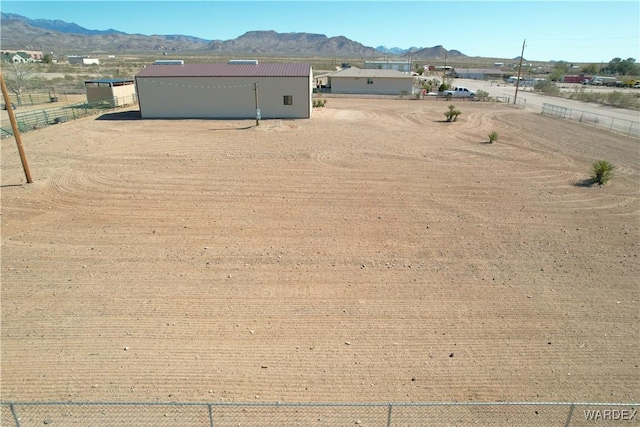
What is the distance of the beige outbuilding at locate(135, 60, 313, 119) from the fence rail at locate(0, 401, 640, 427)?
107 ft

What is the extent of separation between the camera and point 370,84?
214 feet

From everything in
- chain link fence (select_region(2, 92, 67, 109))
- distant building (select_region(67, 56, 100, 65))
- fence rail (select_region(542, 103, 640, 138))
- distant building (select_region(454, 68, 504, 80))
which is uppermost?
distant building (select_region(67, 56, 100, 65))

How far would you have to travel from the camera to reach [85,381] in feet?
26.9

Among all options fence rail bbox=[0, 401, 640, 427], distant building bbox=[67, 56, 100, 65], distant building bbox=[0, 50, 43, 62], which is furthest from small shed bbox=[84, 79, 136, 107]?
distant building bbox=[67, 56, 100, 65]

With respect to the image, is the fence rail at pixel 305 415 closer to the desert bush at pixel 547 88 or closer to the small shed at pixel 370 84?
the small shed at pixel 370 84

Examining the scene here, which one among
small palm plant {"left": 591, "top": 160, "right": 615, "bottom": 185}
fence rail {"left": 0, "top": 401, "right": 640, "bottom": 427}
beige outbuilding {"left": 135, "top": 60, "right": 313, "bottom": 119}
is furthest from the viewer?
beige outbuilding {"left": 135, "top": 60, "right": 313, "bottom": 119}

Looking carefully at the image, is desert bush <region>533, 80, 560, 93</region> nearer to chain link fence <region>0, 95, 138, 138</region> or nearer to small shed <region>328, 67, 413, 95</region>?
small shed <region>328, 67, 413, 95</region>

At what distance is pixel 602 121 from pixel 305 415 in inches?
1840

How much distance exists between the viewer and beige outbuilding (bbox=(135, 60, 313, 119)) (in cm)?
3797

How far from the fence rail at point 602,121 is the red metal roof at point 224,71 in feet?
91.9

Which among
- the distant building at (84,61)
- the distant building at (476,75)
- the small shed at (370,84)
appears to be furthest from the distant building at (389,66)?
the distant building at (84,61)

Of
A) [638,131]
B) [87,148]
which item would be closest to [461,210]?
[87,148]

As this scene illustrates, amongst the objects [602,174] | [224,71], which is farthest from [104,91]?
[602,174]

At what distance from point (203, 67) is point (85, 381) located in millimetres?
37058
